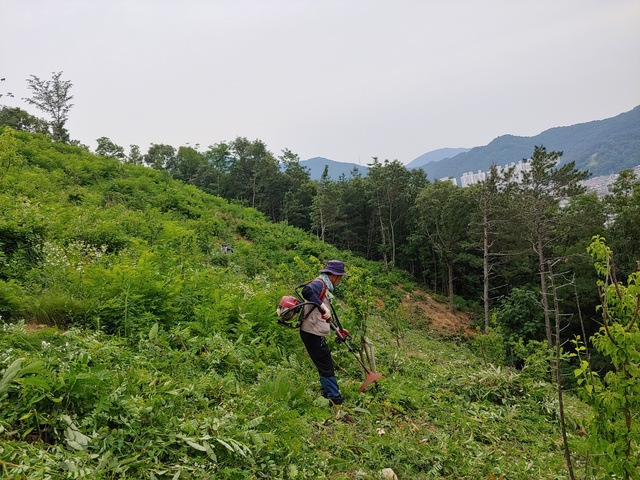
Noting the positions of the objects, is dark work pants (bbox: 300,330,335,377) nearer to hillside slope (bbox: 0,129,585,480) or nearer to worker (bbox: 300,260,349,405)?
worker (bbox: 300,260,349,405)

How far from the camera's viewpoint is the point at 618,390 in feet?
8.10

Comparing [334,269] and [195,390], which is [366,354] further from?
[195,390]

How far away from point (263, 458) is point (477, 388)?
4.70m

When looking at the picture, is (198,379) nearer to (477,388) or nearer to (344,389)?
(344,389)

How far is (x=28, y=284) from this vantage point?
15.8ft

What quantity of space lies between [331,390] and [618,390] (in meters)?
3.03

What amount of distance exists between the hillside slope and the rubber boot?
171mm

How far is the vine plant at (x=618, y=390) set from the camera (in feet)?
7.91

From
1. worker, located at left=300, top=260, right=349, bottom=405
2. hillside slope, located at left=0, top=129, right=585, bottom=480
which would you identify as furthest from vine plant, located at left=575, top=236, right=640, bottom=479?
worker, located at left=300, top=260, right=349, bottom=405

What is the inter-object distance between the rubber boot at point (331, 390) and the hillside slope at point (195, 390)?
17 cm

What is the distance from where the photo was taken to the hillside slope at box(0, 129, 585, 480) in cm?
257

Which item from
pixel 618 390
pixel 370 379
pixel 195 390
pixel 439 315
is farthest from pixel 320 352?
pixel 439 315

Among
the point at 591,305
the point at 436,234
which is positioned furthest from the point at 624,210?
the point at 436,234

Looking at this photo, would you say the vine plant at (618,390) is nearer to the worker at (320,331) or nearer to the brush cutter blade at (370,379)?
the worker at (320,331)
